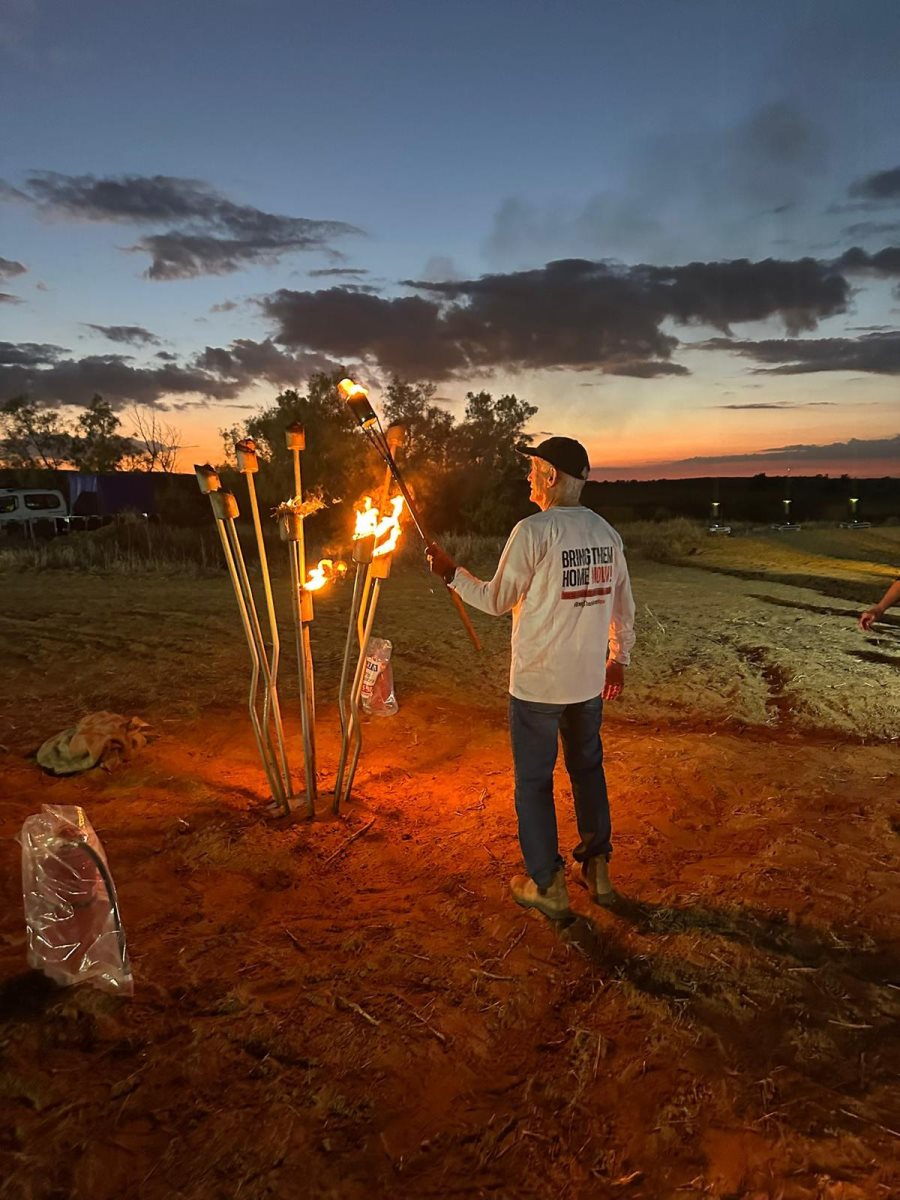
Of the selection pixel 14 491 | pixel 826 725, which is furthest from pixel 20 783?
pixel 14 491

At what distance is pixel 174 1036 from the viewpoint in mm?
2648

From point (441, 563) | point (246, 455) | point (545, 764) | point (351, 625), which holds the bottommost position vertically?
point (545, 764)

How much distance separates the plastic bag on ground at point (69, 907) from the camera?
9.45 feet

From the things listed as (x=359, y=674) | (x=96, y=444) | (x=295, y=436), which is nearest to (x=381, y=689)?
(x=359, y=674)

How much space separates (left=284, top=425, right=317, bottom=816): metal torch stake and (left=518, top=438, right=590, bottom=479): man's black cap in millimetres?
1345

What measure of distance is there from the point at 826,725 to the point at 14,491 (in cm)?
2833

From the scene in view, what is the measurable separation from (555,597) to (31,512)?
93.9 feet

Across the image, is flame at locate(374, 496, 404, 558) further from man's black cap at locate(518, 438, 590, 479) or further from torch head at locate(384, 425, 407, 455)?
man's black cap at locate(518, 438, 590, 479)

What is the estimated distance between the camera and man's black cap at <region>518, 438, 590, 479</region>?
3236 millimetres

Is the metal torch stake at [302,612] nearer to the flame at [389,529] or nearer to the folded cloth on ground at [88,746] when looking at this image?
the flame at [389,529]

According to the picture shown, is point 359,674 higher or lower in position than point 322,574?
lower

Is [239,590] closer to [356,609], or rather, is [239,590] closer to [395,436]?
[356,609]

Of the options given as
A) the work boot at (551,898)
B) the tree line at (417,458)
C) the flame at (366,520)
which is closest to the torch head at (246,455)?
the flame at (366,520)

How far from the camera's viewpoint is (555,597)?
3195 mm
